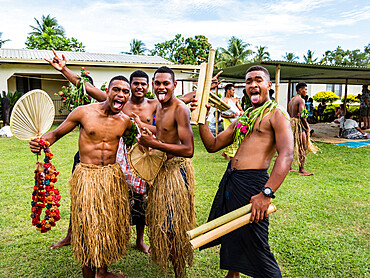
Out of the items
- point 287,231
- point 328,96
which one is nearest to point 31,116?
point 287,231

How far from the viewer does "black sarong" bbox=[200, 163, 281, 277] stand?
2.04m

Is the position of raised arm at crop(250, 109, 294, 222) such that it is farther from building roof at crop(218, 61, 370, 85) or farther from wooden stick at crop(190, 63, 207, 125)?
building roof at crop(218, 61, 370, 85)

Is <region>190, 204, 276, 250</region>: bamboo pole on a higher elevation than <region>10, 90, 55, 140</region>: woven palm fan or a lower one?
lower

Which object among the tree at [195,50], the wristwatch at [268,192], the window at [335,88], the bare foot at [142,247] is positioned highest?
the tree at [195,50]

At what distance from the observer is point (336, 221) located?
3672 mm

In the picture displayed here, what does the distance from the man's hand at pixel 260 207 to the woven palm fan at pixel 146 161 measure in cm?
95

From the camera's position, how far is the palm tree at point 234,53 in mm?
→ 31125

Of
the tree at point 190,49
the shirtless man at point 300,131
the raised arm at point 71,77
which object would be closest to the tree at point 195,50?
the tree at point 190,49

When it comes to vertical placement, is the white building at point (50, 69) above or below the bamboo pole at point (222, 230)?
above

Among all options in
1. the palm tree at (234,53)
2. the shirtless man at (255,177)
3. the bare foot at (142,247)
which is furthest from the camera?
the palm tree at (234,53)

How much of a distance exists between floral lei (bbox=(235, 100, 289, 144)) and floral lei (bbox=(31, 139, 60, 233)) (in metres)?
1.42

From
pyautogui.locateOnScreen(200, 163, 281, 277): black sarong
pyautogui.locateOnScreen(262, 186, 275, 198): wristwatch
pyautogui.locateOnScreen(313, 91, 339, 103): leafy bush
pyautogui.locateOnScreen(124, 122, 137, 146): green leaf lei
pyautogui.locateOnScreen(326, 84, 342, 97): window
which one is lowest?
pyautogui.locateOnScreen(200, 163, 281, 277): black sarong

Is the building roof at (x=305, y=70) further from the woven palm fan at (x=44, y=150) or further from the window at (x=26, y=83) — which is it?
the window at (x=26, y=83)

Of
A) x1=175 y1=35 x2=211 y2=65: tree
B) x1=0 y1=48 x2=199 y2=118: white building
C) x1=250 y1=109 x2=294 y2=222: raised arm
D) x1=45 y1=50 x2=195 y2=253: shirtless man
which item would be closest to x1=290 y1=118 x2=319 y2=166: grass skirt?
x1=45 y1=50 x2=195 y2=253: shirtless man
